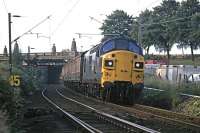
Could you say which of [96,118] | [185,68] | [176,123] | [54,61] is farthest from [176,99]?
[54,61]

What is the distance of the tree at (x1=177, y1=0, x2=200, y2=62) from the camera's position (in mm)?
84312

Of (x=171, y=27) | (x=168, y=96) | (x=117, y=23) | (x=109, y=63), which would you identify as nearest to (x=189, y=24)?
(x=171, y=27)

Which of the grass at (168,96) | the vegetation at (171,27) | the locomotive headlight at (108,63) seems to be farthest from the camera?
the vegetation at (171,27)

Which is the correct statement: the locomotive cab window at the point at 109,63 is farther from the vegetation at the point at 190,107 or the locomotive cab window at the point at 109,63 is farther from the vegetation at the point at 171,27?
the vegetation at the point at 171,27

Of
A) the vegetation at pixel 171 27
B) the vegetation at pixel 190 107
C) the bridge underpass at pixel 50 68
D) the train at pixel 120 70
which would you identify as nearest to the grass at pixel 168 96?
the vegetation at pixel 190 107

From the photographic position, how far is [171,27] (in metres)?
89.1

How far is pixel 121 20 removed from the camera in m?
111

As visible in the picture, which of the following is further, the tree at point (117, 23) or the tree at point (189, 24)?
the tree at point (117, 23)

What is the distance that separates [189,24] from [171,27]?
337cm

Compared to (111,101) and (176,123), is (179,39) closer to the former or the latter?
(111,101)

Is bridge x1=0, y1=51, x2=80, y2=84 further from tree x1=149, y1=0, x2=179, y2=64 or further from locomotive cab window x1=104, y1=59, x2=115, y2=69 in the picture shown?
locomotive cab window x1=104, y1=59, x2=115, y2=69

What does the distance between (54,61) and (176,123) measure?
102 m

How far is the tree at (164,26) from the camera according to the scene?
89875 mm

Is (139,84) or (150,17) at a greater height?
(150,17)
